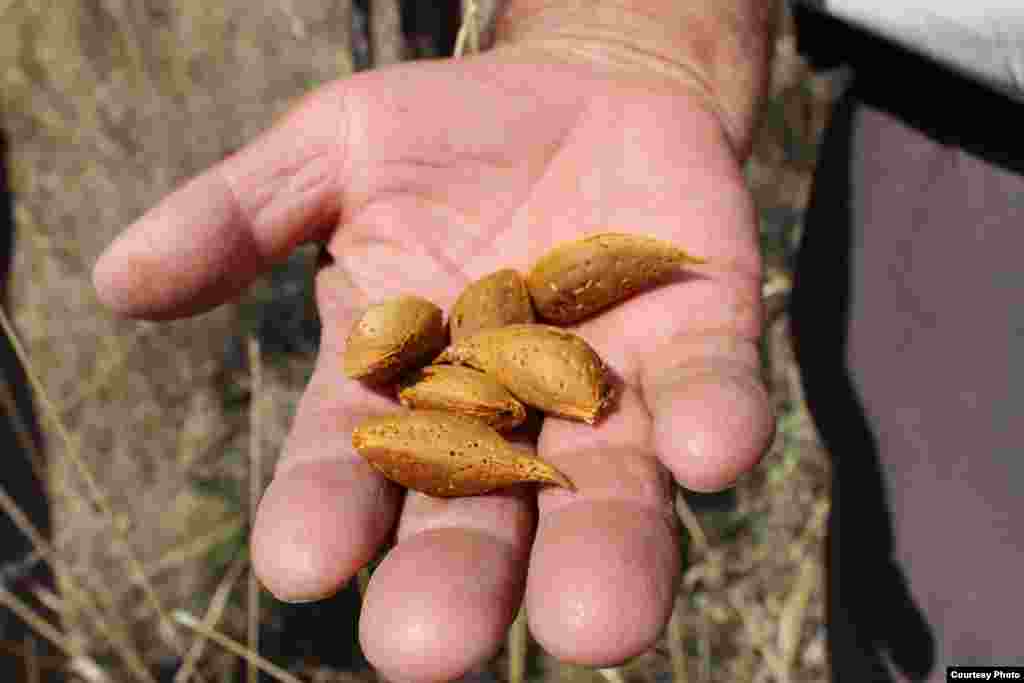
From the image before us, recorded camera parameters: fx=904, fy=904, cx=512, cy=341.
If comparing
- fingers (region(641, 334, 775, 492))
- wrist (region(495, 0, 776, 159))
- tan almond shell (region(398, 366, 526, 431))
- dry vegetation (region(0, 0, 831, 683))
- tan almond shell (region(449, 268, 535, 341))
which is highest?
wrist (region(495, 0, 776, 159))

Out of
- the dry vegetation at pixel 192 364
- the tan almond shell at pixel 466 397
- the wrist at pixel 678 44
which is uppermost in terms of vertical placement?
the wrist at pixel 678 44

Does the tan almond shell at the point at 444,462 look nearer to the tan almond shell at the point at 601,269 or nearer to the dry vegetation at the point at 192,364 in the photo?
the tan almond shell at the point at 601,269

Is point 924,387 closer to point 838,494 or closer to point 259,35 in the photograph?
point 838,494

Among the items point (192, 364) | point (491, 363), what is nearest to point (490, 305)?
point (491, 363)

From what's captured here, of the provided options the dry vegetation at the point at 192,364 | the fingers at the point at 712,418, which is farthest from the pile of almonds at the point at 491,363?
the dry vegetation at the point at 192,364

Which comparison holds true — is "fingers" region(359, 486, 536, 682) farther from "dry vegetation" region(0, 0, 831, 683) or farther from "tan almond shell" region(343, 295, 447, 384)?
"dry vegetation" region(0, 0, 831, 683)

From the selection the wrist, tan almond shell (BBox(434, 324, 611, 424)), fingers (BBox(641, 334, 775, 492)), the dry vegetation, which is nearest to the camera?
fingers (BBox(641, 334, 775, 492))

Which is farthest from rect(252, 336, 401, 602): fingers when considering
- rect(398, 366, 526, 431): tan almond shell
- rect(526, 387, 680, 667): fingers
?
rect(526, 387, 680, 667): fingers

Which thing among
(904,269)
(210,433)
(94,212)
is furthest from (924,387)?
(94,212)
